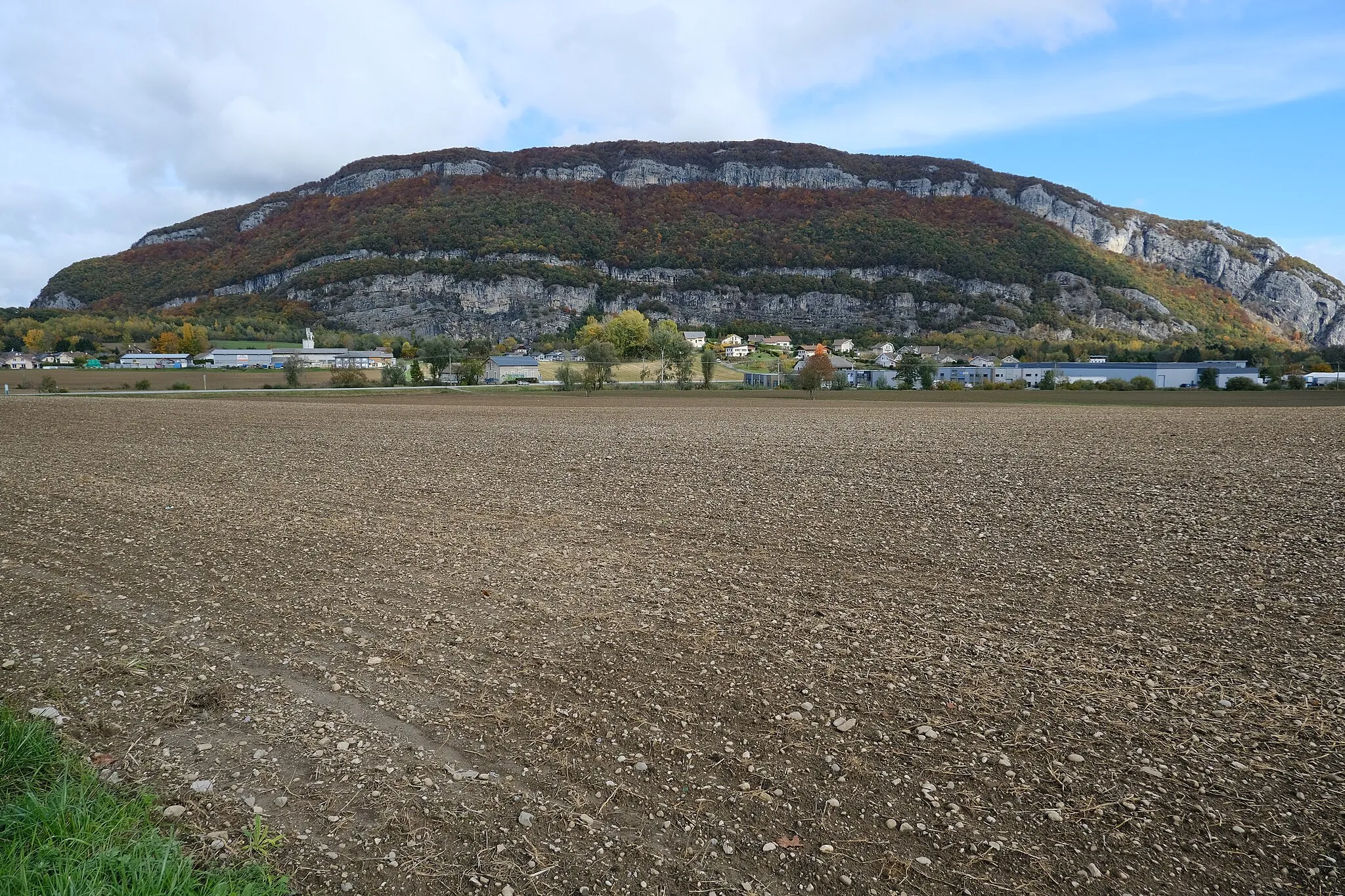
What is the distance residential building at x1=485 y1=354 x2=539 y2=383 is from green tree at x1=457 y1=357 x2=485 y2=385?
805 centimetres

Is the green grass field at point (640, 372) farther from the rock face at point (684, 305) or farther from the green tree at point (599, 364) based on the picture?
the rock face at point (684, 305)

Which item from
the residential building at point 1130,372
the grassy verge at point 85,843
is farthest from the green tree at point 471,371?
the grassy verge at point 85,843

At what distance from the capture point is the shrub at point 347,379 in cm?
7506

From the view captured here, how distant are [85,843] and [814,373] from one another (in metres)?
72.2

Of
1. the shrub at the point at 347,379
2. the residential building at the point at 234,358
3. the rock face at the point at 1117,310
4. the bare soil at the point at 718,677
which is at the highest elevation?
the rock face at the point at 1117,310

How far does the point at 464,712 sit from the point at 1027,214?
738 feet

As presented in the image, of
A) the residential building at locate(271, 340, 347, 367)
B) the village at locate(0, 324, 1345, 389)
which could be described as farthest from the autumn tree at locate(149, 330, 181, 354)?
the residential building at locate(271, 340, 347, 367)

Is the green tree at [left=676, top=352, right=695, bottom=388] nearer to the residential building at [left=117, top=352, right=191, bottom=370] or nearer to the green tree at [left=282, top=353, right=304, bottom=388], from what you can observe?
the green tree at [left=282, top=353, right=304, bottom=388]

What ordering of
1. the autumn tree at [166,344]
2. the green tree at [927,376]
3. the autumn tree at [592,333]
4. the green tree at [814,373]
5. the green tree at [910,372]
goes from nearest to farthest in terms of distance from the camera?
1. the green tree at [814,373]
2. the green tree at [927,376]
3. the green tree at [910,372]
4. the autumn tree at [166,344]
5. the autumn tree at [592,333]

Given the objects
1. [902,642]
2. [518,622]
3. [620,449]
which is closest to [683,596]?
[518,622]

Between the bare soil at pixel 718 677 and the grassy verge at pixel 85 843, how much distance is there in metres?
0.25

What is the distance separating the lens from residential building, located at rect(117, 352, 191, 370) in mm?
98812

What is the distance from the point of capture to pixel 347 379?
75375 millimetres

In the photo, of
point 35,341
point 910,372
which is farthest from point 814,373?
point 35,341
